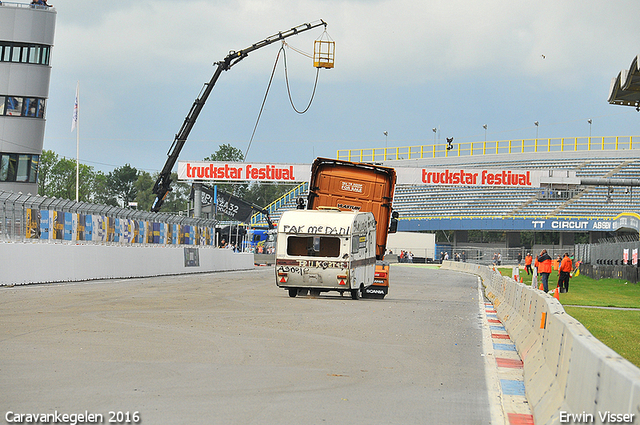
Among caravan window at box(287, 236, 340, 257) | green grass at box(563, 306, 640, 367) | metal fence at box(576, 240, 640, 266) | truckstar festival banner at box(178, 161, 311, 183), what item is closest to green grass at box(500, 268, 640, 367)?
green grass at box(563, 306, 640, 367)

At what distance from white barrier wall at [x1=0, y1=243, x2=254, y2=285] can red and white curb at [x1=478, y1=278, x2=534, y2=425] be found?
48.5 ft

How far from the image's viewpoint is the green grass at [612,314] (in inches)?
498

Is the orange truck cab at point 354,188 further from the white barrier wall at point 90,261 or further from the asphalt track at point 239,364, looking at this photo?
the white barrier wall at point 90,261

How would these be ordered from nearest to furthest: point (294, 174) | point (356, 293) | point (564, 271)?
1. point (356, 293)
2. point (564, 271)
3. point (294, 174)

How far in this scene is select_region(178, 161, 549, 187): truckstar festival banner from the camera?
52406 millimetres

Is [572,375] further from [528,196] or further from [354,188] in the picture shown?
[528,196]

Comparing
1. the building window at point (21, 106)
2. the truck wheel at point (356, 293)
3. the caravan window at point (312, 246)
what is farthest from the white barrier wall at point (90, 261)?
the building window at point (21, 106)

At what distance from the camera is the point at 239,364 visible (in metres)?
9.23

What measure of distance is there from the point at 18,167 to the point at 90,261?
2661 cm

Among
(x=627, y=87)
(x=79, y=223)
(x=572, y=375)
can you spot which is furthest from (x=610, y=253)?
(x=572, y=375)

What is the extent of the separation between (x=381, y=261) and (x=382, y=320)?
929 centimetres

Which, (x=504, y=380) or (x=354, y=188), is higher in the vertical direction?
(x=354, y=188)

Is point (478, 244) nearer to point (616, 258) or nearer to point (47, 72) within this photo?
point (616, 258)

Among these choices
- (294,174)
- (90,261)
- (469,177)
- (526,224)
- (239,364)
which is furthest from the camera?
(526,224)
